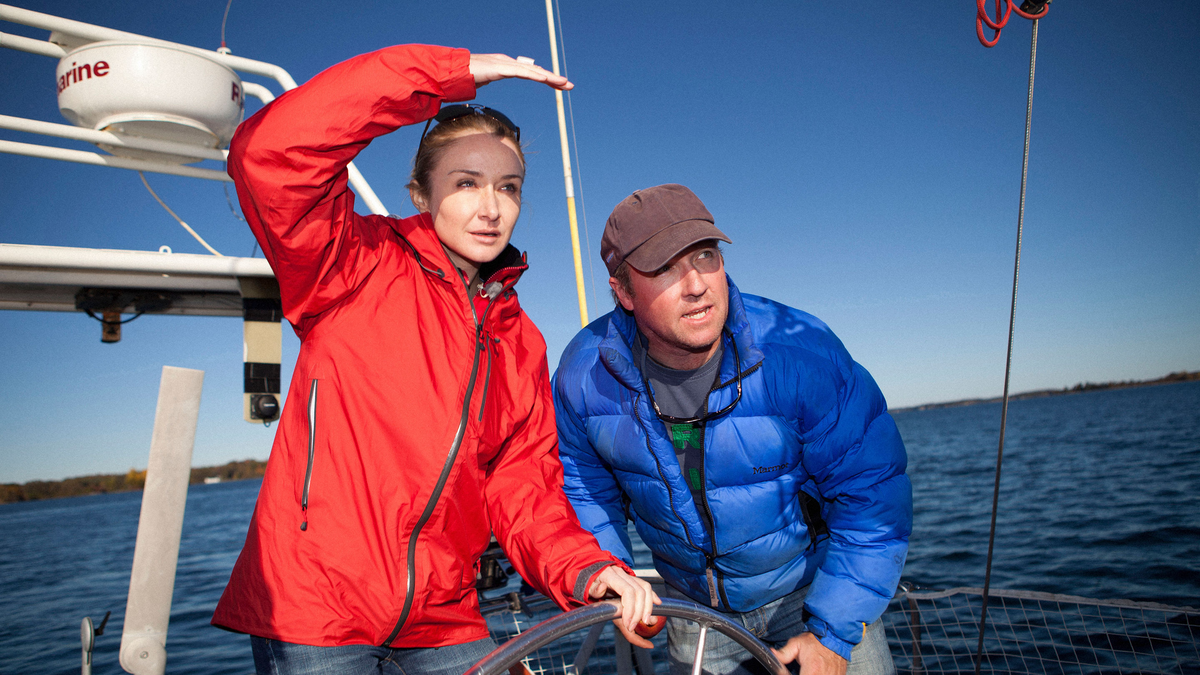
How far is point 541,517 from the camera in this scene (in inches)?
72.3

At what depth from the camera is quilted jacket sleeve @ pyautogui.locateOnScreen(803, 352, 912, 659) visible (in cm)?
200

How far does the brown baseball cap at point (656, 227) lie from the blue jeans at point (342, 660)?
1.29 metres

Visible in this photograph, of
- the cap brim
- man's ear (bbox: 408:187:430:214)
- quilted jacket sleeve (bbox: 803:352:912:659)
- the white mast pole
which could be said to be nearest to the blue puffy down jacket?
quilted jacket sleeve (bbox: 803:352:912:659)

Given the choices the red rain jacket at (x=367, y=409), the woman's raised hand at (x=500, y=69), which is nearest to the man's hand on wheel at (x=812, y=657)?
the red rain jacket at (x=367, y=409)

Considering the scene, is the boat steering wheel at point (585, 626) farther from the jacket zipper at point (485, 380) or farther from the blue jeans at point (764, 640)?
the jacket zipper at point (485, 380)

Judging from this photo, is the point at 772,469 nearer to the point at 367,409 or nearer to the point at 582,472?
the point at 582,472

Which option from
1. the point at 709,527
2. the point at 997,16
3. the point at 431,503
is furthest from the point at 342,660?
the point at 997,16

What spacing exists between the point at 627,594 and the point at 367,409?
0.76 metres

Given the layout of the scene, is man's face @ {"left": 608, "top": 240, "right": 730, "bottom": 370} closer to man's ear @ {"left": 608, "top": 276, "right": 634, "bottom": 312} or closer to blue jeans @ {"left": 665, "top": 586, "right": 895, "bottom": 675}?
man's ear @ {"left": 608, "top": 276, "right": 634, "bottom": 312}

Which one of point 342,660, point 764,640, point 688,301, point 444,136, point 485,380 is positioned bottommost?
point 764,640

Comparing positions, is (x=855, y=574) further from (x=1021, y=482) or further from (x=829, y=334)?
(x=1021, y=482)

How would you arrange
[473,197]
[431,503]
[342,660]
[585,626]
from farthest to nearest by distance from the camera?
[473,197] → [431,503] → [342,660] → [585,626]

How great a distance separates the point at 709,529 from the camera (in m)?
2.12

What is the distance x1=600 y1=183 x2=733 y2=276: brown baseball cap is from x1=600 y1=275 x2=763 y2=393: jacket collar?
24cm
